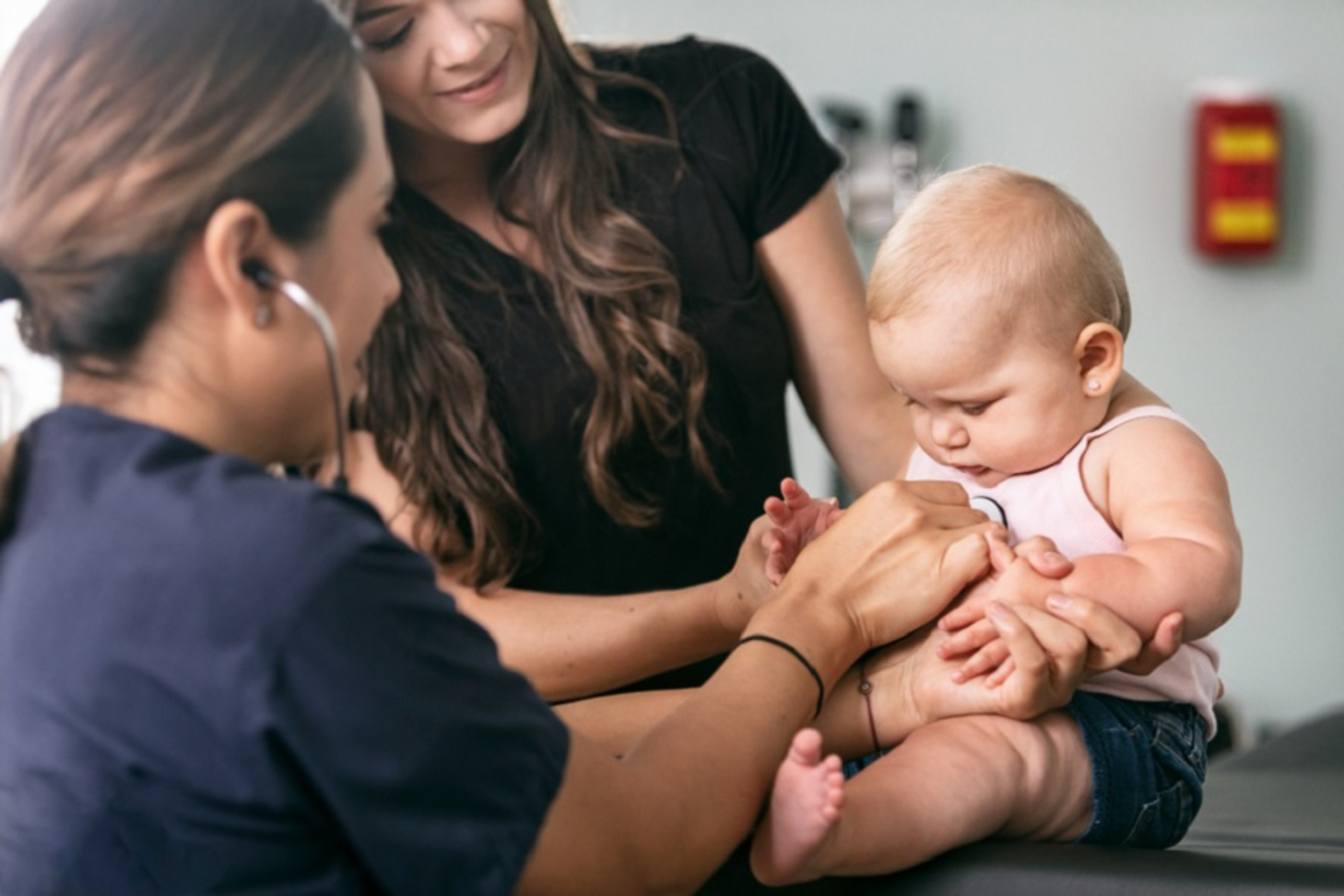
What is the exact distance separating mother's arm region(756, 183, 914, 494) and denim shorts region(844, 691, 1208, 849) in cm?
46

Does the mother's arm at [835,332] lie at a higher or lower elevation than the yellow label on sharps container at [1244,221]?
higher

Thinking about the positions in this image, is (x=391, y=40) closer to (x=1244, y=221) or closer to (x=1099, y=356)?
(x=1099, y=356)

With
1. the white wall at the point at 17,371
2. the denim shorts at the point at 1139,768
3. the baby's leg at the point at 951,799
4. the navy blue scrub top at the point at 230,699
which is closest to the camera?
the navy blue scrub top at the point at 230,699

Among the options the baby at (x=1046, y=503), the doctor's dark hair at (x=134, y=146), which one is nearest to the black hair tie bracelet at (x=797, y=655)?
the baby at (x=1046, y=503)

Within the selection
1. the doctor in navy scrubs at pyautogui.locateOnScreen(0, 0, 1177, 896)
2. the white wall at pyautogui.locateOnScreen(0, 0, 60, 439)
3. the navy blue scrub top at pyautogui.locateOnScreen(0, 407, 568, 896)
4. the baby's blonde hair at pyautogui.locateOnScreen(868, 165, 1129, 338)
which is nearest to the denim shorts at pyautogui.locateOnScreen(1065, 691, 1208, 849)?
the baby's blonde hair at pyautogui.locateOnScreen(868, 165, 1129, 338)

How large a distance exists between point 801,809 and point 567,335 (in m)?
0.72

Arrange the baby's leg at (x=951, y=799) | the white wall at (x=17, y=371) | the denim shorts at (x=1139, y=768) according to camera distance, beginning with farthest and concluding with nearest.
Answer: the denim shorts at (x=1139, y=768) → the baby's leg at (x=951, y=799) → the white wall at (x=17, y=371)

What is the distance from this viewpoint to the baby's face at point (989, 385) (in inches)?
52.6

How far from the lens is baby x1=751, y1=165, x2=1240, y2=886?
1227 millimetres

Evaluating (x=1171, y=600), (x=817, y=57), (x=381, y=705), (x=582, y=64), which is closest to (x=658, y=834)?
(x=381, y=705)

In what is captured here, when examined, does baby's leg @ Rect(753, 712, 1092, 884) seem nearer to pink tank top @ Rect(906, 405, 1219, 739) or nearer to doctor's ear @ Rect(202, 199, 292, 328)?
pink tank top @ Rect(906, 405, 1219, 739)

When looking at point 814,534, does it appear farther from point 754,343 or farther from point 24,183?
point 24,183

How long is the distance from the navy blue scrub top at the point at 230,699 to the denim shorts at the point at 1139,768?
577 millimetres

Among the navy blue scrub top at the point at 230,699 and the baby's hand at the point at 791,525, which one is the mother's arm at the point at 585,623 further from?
the navy blue scrub top at the point at 230,699
